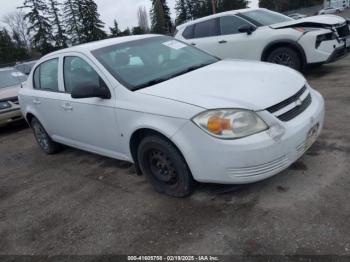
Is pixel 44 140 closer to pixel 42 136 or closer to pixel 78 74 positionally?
pixel 42 136

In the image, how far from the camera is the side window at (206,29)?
8.59 meters

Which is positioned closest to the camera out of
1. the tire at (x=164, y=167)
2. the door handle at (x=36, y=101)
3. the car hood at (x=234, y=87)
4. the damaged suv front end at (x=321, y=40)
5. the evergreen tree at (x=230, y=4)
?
the car hood at (x=234, y=87)

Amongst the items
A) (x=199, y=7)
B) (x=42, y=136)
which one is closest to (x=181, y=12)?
(x=199, y=7)

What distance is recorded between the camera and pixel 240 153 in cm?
294

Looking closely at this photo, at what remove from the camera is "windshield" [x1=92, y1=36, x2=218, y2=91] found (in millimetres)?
3828

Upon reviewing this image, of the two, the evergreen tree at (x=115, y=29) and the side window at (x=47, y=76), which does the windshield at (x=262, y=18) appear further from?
the evergreen tree at (x=115, y=29)

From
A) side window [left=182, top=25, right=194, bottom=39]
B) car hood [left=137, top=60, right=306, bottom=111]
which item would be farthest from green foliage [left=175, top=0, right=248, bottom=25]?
car hood [left=137, top=60, right=306, bottom=111]

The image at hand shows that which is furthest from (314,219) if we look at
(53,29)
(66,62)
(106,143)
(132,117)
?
(53,29)

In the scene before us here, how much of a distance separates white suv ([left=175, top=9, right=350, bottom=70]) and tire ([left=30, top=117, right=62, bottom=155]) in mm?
4485

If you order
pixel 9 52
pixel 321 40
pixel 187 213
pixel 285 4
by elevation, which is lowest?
pixel 9 52

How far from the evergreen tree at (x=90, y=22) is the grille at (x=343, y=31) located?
49609 millimetres

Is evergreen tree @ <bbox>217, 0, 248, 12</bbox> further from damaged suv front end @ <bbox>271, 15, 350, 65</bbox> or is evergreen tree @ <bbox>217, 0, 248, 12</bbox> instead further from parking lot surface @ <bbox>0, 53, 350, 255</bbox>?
parking lot surface @ <bbox>0, 53, 350, 255</bbox>

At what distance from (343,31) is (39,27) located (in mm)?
49415

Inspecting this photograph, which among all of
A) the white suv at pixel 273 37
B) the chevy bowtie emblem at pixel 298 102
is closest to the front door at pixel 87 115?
the chevy bowtie emblem at pixel 298 102
